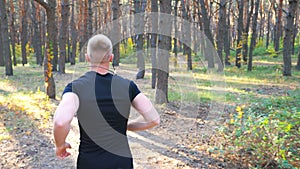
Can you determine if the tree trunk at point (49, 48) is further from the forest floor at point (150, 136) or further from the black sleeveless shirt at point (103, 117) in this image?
the black sleeveless shirt at point (103, 117)

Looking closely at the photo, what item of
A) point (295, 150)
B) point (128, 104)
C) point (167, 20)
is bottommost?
point (295, 150)

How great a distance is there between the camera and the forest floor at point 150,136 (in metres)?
5.06

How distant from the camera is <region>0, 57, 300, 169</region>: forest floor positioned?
5059 mm

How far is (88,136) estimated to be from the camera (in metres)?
2.28

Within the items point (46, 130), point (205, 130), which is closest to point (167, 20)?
point (205, 130)

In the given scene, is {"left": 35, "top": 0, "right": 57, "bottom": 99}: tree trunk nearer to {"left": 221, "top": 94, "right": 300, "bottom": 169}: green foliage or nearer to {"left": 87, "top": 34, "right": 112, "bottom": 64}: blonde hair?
{"left": 221, "top": 94, "right": 300, "bottom": 169}: green foliage

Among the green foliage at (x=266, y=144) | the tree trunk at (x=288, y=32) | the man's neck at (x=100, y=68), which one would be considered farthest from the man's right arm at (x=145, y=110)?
the tree trunk at (x=288, y=32)

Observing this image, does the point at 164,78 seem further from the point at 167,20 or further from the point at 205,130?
the point at 205,130

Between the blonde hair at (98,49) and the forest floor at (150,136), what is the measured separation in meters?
2.02

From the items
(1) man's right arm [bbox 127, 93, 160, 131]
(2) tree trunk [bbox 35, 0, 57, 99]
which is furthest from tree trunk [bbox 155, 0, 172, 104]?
(1) man's right arm [bbox 127, 93, 160, 131]

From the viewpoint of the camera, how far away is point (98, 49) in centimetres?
223

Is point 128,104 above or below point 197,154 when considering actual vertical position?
above

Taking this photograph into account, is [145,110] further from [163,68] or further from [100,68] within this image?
[163,68]

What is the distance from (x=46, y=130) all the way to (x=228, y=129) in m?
3.94
